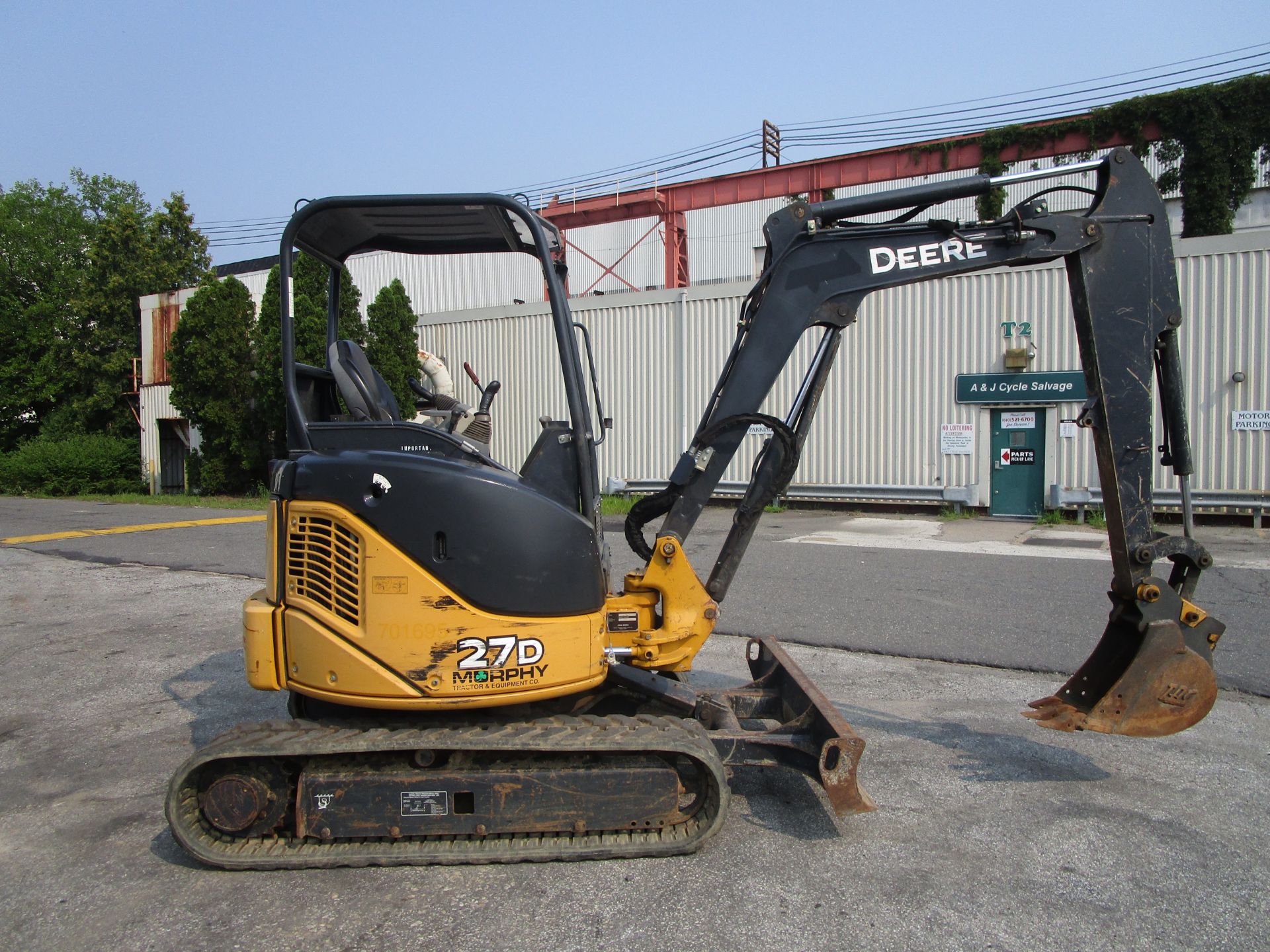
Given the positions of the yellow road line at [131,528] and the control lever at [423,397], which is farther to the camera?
the yellow road line at [131,528]

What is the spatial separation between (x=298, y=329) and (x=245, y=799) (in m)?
17.0

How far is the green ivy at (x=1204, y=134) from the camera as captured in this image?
63.5 feet

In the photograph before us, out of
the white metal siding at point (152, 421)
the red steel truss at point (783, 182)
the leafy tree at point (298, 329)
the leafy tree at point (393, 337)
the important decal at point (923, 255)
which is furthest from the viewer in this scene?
the white metal siding at point (152, 421)

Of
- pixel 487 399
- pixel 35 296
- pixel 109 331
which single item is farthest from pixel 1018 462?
pixel 35 296

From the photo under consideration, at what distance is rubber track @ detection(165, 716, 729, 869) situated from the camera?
11.7ft

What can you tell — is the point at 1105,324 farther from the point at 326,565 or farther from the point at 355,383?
the point at 326,565

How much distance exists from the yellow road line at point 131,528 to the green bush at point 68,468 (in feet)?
50.0

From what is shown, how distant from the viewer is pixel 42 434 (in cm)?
3612

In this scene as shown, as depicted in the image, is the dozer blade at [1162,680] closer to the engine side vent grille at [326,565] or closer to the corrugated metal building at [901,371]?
the engine side vent grille at [326,565]

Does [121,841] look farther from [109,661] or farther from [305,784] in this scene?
[109,661]

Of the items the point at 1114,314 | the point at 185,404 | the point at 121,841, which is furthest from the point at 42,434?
the point at 1114,314

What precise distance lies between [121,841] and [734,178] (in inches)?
854

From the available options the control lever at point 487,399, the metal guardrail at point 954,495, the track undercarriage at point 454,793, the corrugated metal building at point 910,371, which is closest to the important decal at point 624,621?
the track undercarriage at point 454,793

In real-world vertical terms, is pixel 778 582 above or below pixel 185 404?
below
